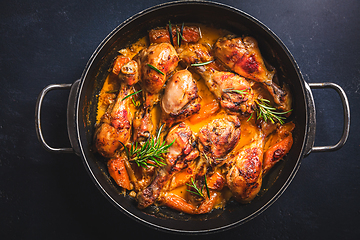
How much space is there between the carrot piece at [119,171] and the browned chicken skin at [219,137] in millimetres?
779

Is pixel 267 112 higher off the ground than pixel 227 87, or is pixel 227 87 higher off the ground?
pixel 227 87

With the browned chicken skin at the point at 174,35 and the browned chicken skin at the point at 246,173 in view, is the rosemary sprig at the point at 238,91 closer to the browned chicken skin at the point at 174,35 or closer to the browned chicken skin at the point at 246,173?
the browned chicken skin at the point at 246,173

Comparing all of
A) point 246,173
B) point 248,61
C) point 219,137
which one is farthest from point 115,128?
point 248,61

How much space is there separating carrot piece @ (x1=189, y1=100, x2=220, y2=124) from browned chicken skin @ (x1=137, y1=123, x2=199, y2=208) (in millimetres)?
158

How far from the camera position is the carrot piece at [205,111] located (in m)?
2.46

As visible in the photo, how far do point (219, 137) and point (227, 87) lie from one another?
470mm

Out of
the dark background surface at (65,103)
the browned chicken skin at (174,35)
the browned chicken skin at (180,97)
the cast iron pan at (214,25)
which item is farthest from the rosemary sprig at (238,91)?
the dark background surface at (65,103)

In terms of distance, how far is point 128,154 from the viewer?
238 cm

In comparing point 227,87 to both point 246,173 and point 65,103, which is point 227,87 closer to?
point 246,173

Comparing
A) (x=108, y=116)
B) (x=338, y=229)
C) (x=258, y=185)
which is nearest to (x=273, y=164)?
(x=258, y=185)

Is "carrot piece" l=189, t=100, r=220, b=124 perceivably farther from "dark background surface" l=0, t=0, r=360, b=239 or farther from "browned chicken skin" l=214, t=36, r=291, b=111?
"dark background surface" l=0, t=0, r=360, b=239

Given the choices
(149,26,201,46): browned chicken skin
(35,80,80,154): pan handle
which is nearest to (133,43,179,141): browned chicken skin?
(149,26,201,46): browned chicken skin

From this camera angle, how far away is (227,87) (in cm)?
232

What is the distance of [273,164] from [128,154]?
1439 millimetres
